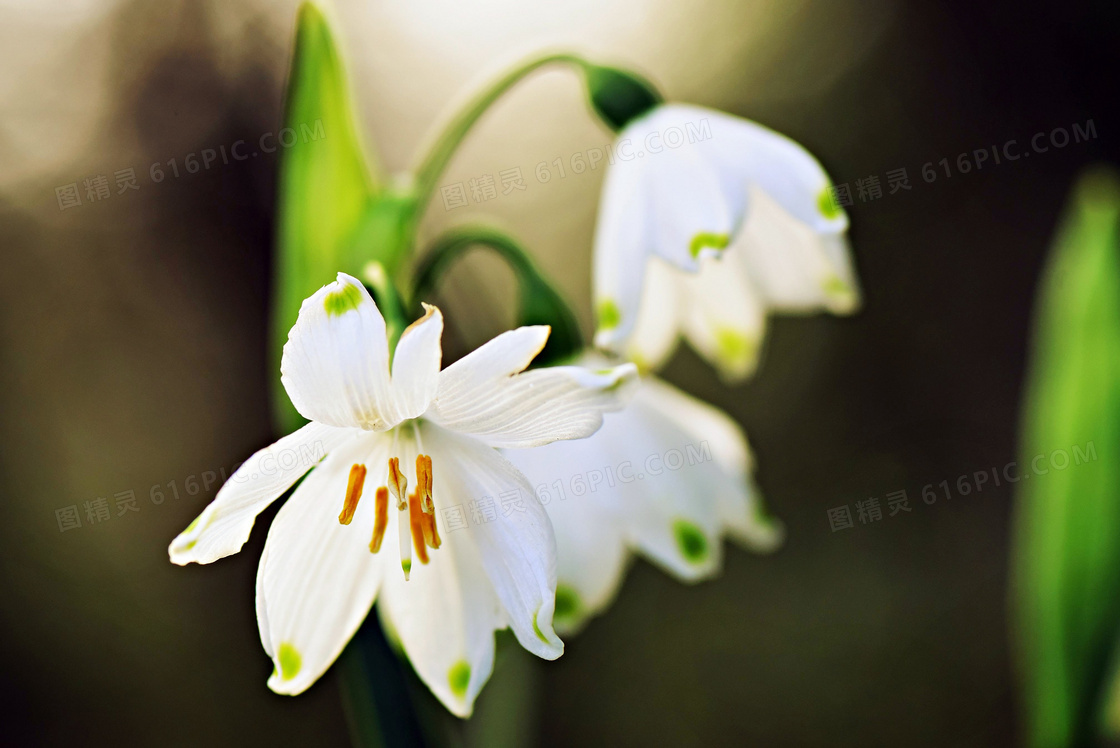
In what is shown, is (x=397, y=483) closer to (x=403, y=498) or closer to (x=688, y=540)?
(x=403, y=498)

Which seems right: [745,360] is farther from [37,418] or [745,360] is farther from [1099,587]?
[37,418]

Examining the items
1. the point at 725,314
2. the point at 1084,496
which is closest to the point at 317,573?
the point at 725,314

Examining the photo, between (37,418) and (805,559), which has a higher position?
(37,418)

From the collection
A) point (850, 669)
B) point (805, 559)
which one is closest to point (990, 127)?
point (805, 559)

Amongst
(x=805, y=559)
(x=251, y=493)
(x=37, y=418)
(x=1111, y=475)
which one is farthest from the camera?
(x=805, y=559)

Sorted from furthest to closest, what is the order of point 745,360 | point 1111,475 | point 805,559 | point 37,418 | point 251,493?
point 805,559 → point 37,418 → point 745,360 → point 1111,475 → point 251,493

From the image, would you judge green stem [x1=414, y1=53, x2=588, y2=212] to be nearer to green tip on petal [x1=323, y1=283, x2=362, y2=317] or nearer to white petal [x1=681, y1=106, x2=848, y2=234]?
white petal [x1=681, y1=106, x2=848, y2=234]

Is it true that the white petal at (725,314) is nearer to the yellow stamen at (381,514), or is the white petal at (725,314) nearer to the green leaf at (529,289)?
the green leaf at (529,289)

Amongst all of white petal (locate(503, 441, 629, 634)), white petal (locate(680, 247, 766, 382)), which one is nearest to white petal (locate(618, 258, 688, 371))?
white petal (locate(680, 247, 766, 382))
